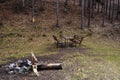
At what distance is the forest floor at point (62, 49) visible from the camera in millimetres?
15625

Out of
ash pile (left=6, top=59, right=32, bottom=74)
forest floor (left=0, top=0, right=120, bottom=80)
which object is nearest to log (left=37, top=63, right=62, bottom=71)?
forest floor (left=0, top=0, right=120, bottom=80)

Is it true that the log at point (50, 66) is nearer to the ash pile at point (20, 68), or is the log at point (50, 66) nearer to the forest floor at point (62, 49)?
the forest floor at point (62, 49)

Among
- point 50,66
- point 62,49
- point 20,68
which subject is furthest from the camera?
point 62,49

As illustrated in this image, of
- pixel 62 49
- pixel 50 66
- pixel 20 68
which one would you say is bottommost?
pixel 62 49

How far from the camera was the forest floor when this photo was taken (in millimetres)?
15625

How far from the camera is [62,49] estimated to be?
73.9 ft

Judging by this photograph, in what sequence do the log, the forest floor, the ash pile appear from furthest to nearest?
the log
the forest floor
the ash pile

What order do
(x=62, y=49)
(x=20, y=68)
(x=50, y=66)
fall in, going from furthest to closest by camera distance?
1. (x=62, y=49)
2. (x=50, y=66)
3. (x=20, y=68)

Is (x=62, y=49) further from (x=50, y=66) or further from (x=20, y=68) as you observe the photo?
(x=20, y=68)

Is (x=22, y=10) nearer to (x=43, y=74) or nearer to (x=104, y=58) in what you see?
(x=104, y=58)

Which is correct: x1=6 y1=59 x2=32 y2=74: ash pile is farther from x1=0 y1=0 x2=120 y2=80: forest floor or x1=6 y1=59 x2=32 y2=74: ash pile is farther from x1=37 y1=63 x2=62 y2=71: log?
x1=37 y1=63 x2=62 y2=71: log

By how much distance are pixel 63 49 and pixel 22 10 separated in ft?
46.6

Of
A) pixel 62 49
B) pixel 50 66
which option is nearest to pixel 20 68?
pixel 50 66

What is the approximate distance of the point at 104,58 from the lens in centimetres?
1948
